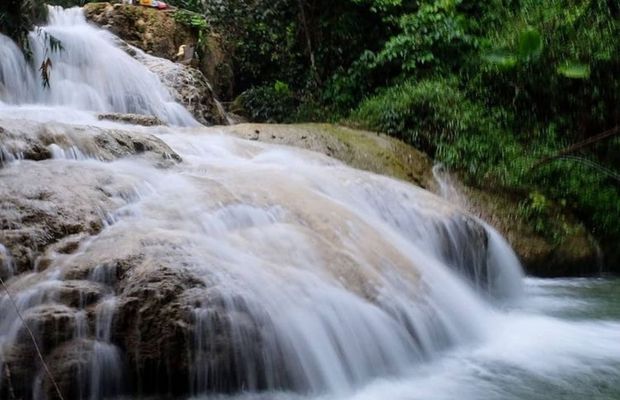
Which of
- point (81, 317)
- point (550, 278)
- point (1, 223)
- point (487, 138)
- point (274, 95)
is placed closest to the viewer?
point (81, 317)

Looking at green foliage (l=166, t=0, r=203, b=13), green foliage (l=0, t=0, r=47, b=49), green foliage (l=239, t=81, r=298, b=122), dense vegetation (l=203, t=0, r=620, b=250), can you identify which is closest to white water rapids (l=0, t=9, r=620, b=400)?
dense vegetation (l=203, t=0, r=620, b=250)

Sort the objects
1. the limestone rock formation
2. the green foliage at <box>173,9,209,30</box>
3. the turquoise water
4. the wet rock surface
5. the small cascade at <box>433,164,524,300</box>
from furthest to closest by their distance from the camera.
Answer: the green foliage at <box>173,9,209,30</box> < the wet rock surface < the limestone rock formation < the small cascade at <box>433,164,524,300</box> < the turquoise water

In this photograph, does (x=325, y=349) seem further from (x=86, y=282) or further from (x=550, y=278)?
(x=550, y=278)

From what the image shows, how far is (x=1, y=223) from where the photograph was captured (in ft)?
10.2

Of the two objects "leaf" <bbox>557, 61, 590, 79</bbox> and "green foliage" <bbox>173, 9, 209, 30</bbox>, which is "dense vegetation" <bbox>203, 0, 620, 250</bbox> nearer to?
"leaf" <bbox>557, 61, 590, 79</bbox>

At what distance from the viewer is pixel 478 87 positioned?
848 cm

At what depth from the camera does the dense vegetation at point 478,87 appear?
7.41 meters

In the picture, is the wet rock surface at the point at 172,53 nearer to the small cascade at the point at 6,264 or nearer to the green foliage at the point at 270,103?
the green foliage at the point at 270,103

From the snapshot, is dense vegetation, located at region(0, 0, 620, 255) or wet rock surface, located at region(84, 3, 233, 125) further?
wet rock surface, located at region(84, 3, 233, 125)

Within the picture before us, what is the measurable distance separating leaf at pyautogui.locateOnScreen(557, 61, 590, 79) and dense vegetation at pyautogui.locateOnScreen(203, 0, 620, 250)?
14 millimetres

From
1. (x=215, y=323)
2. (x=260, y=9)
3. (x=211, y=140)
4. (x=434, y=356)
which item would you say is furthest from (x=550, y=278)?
(x=260, y=9)

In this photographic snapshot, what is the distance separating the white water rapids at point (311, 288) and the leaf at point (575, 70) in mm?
3045

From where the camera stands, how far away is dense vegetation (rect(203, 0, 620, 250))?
24.3 feet

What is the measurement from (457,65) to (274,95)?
307 cm
